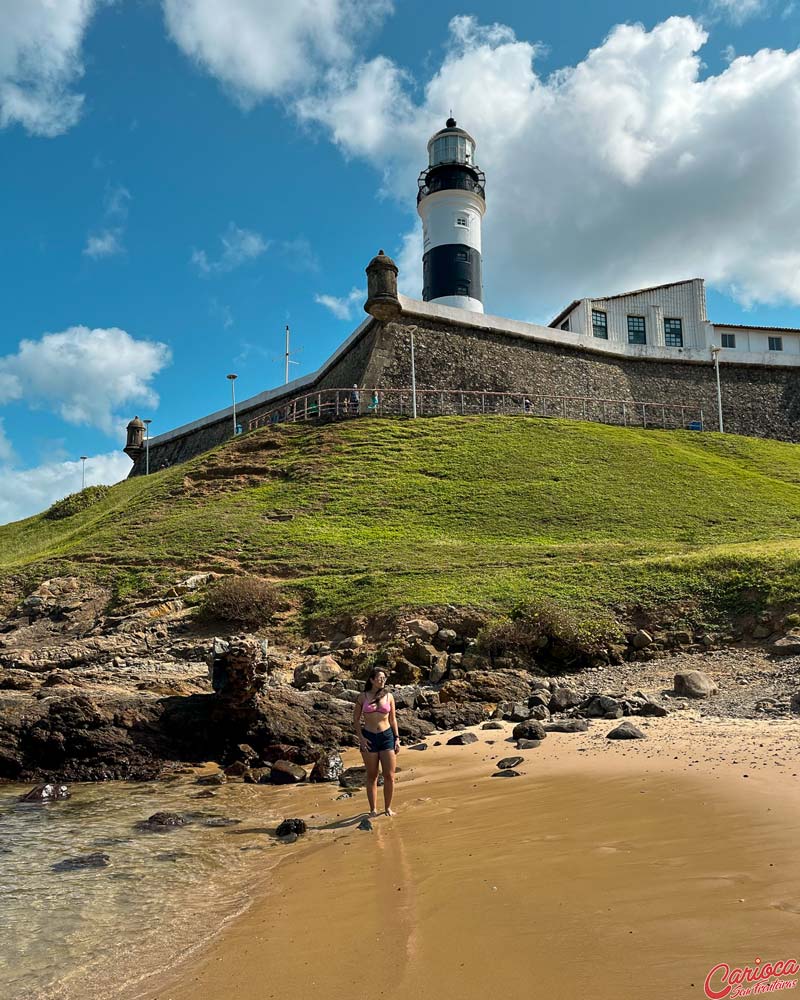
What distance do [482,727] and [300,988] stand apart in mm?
5924

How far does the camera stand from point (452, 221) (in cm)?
4347

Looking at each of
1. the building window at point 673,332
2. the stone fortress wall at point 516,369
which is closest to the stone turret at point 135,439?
the stone fortress wall at point 516,369

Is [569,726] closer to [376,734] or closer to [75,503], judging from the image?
[376,734]

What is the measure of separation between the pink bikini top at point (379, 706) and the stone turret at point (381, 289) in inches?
1112

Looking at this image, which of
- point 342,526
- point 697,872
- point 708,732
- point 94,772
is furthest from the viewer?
point 342,526

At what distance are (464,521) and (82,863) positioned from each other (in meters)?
17.6

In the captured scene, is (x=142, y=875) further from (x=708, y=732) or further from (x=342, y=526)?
(x=342, y=526)

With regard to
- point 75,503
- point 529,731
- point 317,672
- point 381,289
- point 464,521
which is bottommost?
point 529,731

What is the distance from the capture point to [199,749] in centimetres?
891

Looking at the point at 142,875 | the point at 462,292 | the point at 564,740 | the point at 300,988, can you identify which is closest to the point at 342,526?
the point at 564,740

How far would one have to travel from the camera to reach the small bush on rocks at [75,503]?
35.1m

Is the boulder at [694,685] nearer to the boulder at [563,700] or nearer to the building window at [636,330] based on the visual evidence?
the boulder at [563,700]

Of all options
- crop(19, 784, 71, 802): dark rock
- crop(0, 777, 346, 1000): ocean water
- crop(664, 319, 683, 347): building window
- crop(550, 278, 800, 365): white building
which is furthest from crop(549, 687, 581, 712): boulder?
crop(664, 319, 683, 347): building window

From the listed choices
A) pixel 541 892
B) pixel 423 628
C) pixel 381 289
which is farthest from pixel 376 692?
pixel 381 289
